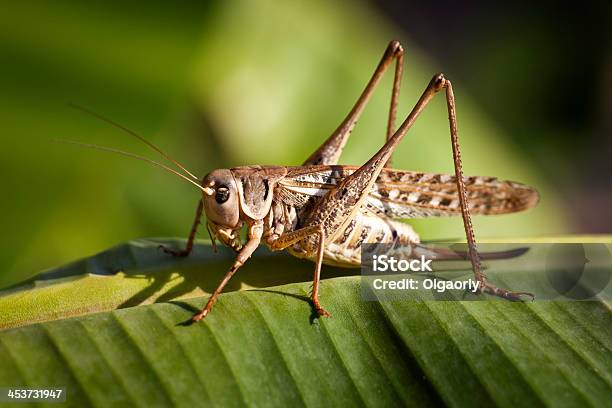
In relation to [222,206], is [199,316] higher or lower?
lower

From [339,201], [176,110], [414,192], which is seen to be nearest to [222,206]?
[339,201]

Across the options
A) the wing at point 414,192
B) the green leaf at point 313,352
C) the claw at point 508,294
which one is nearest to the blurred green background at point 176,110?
the wing at point 414,192

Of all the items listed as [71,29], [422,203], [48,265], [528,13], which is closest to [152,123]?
[71,29]

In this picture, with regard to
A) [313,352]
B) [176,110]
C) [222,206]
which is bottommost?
[313,352]

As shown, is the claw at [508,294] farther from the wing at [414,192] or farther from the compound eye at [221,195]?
the compound eye at [221,195]

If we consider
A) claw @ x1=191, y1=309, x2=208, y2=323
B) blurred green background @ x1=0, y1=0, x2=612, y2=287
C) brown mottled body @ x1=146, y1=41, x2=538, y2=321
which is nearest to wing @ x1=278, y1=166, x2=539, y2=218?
brown mottled body @ x1=146, y1=41, x2=538, y2=321

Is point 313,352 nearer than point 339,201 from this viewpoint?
Yes

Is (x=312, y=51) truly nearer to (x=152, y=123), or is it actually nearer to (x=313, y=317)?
(x=152, y=123)

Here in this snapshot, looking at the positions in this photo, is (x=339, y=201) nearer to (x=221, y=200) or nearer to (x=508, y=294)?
(x=221, y=200)

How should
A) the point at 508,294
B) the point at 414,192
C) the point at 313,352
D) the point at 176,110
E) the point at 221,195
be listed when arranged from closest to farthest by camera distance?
the point at 313,352, the point at 508,294, the point at 221,195, the point at 414,192, the point at 176,110
